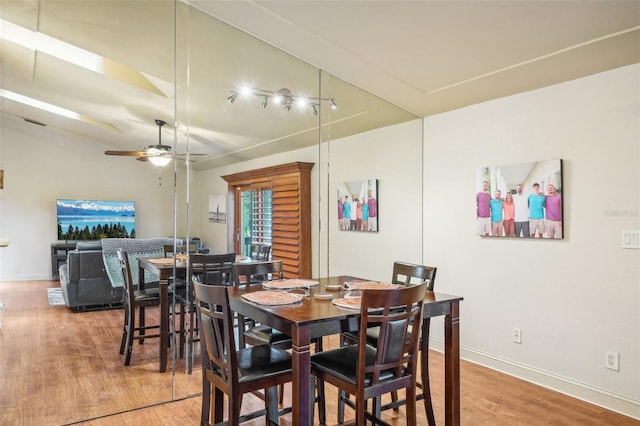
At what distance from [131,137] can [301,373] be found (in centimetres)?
192

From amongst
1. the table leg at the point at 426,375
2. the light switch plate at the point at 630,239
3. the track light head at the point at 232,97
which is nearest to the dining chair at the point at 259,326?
the table leg at the point at 426,375

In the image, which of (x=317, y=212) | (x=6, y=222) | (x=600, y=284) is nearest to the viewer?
(x=6, y=222)

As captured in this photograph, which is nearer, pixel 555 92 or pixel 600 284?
pixel 600 284

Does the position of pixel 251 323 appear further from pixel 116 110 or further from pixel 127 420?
pixel 116 110

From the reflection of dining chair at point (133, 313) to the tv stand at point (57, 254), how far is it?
1.50 feet

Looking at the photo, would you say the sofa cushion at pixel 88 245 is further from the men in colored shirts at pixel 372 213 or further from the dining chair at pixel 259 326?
the men in colored shirts at pixel 372 213

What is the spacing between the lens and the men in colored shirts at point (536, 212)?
296 centimetres

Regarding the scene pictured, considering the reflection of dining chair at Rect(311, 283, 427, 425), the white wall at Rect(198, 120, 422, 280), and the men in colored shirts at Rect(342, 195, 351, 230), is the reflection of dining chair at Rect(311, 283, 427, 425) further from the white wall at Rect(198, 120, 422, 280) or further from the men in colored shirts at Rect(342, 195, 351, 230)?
the men in colored shirts at Rect(342, 195, 351, 230)

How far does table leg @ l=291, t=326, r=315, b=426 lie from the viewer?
5.62 feet

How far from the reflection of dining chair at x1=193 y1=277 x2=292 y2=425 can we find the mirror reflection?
900mm

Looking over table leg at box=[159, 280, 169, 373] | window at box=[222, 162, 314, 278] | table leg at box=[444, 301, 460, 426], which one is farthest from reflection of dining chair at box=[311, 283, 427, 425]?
table leg at box=[159, 280, 169, 373]

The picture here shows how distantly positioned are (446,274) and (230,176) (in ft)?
6.90

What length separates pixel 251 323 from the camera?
274cm

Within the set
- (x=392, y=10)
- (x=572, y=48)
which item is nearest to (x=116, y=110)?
(x=392, y=10)
